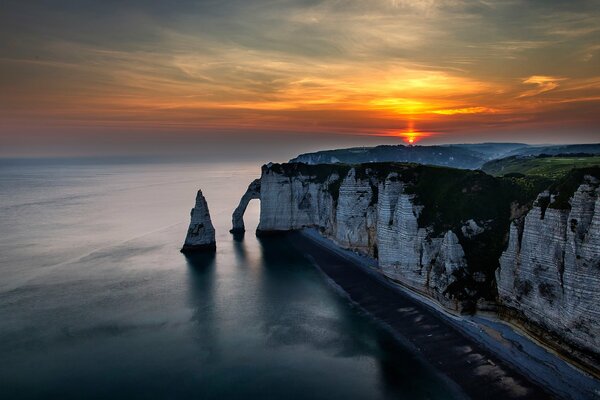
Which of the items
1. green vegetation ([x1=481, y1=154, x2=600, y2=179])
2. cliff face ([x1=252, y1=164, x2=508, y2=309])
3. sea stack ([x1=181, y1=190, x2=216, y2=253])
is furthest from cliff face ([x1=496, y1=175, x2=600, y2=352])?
sea stack ([x1=181, y1=190, x2=216, y2=253])

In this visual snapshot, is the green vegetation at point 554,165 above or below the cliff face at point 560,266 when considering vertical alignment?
above

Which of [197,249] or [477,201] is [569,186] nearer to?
[477,201]

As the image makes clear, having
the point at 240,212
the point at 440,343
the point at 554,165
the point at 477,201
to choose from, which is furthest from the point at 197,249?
the point at 554,165

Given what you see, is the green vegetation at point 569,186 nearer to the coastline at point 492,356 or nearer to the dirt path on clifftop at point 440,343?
the coastline at point 492,356

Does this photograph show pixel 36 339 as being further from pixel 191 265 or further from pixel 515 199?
pixel 515 199

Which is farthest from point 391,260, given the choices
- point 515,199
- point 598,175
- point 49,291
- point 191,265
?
point 49,291

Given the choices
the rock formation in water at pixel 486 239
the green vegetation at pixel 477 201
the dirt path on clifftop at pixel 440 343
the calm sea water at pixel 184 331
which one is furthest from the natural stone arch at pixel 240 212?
the green vegetation at pixel 477 201

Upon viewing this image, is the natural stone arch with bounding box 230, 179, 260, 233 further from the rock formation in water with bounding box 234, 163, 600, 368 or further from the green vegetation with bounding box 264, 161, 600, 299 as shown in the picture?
the green vegetation with bounding box 264, 161, 600, 299
